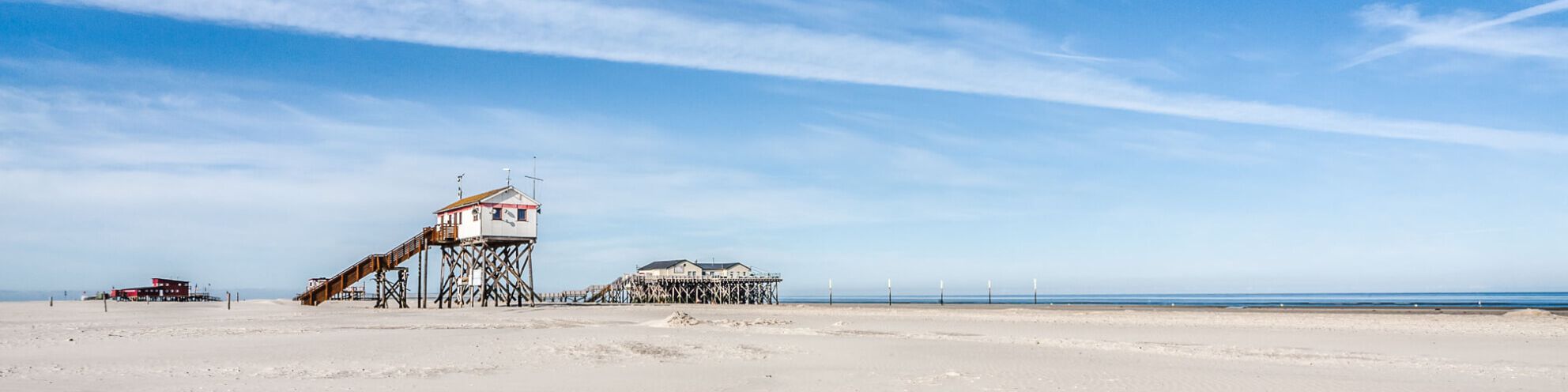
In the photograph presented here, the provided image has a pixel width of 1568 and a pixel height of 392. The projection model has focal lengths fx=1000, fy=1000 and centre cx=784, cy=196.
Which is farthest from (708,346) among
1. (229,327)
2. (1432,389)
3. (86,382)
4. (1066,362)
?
(229,327)

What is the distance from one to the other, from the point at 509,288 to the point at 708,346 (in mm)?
31904

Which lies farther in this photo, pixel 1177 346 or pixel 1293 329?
pixel 1293 329

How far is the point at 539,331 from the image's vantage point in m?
24.8

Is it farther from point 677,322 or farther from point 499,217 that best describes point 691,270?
point 677,322

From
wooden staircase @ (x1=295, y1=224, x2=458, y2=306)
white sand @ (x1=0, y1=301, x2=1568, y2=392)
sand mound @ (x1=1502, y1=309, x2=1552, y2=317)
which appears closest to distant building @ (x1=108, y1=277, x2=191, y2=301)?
wooden staircase @ (x1=295, y1=224, x2=458, y2=306)

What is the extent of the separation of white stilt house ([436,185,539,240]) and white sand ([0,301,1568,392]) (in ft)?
53.9

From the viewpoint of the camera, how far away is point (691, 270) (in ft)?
252

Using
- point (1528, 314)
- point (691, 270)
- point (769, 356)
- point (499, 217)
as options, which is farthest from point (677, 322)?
point (691, 270)

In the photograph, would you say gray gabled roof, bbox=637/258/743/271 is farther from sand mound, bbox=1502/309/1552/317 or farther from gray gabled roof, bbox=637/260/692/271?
sand mound, bbox=1502/309/1552/317

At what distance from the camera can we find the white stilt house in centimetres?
4684

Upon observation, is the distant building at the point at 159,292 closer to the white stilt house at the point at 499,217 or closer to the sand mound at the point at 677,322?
the white stilt house at the point at 499,217

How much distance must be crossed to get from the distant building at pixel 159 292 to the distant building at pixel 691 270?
31.2m

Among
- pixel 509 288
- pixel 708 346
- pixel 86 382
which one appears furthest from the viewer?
pixel 509 288

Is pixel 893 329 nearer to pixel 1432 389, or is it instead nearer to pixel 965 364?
pixel 965 364
